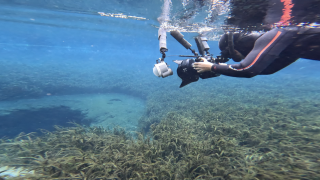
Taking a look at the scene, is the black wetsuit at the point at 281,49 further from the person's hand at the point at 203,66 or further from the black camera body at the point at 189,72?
the black camera body at the point at 189,72

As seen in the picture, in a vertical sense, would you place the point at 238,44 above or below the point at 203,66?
above

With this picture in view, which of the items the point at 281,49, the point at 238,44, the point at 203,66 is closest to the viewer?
the point at 281,49

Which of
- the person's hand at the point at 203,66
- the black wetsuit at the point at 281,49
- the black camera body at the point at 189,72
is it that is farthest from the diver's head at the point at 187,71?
the black wetsuit at the point at 281,49

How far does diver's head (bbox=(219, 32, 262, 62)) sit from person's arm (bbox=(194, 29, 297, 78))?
0.51 m

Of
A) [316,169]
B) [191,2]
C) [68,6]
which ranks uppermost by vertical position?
[68,6]

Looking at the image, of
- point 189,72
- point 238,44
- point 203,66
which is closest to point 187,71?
point 189,72

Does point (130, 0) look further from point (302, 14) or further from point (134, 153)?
point (134, 153)

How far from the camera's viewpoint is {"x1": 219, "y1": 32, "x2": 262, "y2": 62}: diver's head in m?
2.30

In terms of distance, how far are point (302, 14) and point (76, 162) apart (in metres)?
8.74

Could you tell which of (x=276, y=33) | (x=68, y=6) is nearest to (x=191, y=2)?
(x=276, y=33)

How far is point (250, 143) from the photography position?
14.6ft

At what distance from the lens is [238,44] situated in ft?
7.98

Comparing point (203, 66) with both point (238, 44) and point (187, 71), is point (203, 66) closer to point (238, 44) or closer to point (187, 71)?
point (187, 71)

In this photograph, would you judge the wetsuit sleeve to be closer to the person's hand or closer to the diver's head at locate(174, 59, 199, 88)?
the person's hand
